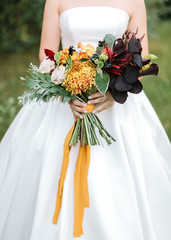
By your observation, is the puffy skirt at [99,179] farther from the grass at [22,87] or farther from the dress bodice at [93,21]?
the grass at [22,87]

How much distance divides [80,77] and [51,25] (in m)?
0.92

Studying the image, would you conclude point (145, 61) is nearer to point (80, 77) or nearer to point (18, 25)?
point (80, 77)

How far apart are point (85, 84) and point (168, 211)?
4.35ft

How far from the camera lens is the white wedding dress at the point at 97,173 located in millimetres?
2381

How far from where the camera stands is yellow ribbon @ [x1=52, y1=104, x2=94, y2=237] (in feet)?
7.53

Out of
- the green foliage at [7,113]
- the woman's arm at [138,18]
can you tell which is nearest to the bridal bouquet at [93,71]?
the woman's arm at [138,18]

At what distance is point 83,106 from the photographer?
7.64 feet

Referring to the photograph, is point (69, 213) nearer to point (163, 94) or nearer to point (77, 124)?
point (77, 124)

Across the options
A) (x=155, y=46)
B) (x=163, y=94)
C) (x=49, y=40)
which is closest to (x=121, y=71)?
(x=49, y=40)

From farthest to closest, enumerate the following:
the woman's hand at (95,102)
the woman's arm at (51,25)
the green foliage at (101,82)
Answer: the woman's arm at (51,25)
the woman's hand at (95,102)
the green foliage at (101,82)

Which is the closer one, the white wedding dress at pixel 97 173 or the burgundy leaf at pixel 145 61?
the burgundy leaf at pixel 145 61

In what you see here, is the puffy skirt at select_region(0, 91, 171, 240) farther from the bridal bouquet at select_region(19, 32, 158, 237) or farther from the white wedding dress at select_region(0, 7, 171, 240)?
the bridal bouquet at select_region(19, 32, 158, 237)

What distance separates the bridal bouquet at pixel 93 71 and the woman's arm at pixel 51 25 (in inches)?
26.1

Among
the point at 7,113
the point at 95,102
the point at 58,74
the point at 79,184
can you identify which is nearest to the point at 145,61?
the point at 95,102
